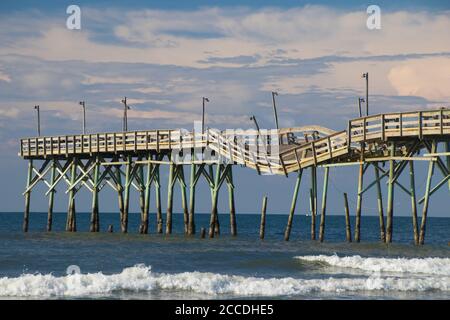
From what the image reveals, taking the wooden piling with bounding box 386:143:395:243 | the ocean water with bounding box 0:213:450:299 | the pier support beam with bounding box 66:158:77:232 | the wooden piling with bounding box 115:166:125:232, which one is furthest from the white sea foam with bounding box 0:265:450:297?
the pier support beam with bounding box 66:158:77:232

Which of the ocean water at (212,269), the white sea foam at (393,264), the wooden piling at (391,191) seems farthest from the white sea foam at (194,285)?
the wooden piling at (391,191)

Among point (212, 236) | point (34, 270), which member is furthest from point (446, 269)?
point (212, 236)

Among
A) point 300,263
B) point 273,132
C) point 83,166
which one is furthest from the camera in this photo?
point 83,166

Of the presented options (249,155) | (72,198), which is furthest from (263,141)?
(72,198)

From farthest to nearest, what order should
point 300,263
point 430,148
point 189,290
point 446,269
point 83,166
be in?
point 83,166
point 430,148
point 300,263
point 446,269
point 189,290

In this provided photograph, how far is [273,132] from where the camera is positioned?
149ft

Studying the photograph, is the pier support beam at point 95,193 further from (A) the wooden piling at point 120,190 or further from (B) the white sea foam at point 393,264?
(B) the white sea foam at point 393,264

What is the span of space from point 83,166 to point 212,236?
31.9 feet

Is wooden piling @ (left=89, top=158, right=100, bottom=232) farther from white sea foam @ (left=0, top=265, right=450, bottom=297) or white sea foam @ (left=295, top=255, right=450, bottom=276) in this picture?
white sea foam @ (left=0, top=265, right=450, bottom=297)

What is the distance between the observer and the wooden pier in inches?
1480

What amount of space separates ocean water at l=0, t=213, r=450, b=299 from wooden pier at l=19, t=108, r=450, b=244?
6.13 feet

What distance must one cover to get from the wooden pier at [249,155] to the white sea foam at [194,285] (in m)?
9.27

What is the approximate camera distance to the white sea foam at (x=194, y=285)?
86.3ft
